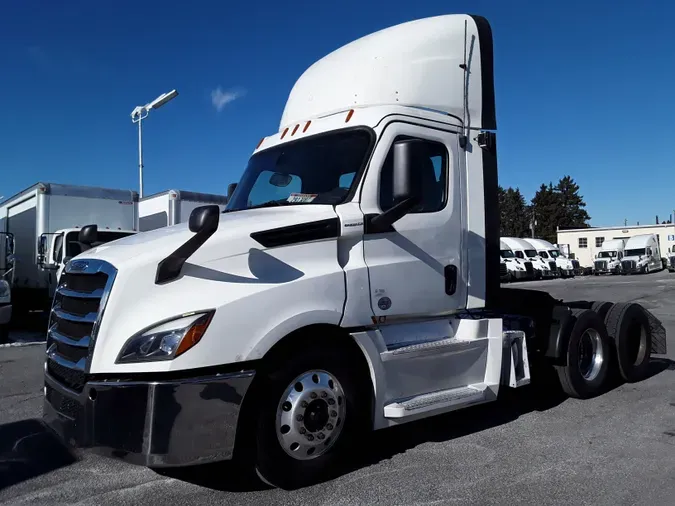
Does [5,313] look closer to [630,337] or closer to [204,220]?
[204,220]

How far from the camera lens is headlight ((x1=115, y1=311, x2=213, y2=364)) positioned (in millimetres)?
3469

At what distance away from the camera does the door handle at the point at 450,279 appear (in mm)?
5008

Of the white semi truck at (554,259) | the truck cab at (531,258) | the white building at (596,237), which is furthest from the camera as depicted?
the white building at (596,237)

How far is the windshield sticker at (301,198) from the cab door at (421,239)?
42cm

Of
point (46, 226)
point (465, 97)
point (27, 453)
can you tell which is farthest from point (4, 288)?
point (465, 97)

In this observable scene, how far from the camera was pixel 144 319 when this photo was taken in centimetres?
353

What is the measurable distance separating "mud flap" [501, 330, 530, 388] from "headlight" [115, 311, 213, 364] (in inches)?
115

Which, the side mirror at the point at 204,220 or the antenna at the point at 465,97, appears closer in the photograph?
the side mirror at the point at 204,220

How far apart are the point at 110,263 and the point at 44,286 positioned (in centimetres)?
1100

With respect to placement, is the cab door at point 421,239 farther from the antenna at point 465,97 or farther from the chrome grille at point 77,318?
the chrome grille at point 77,318

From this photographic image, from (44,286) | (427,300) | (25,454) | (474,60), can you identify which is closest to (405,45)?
(474,60)

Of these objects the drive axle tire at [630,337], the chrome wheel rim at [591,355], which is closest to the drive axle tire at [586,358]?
the chrome wheel rim at [591,355]

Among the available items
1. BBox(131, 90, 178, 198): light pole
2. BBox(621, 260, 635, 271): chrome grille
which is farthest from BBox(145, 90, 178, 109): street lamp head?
BBox(621, 260, 635, 271): chrome grille

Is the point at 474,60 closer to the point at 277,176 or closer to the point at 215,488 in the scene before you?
the point at 277,176
